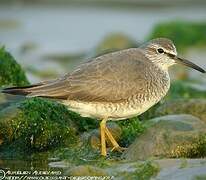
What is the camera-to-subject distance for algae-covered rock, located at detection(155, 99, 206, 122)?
39.5 feet

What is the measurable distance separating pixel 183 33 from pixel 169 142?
48.7ft

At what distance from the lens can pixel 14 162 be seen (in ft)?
32.6

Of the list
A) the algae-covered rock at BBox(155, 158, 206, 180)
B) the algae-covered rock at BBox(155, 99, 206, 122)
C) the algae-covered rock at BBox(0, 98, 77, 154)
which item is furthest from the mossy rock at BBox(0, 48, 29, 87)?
the algae-covered rock at BBox(155, 158, 206, 180)

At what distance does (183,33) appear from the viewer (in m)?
24.2

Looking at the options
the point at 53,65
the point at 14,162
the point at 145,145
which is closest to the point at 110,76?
the point at 145,145

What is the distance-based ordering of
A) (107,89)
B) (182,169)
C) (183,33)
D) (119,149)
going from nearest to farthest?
(182,169) < (107,89) < (119,149) < (183,33)

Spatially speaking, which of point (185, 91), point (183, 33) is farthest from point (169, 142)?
point (183, 33)

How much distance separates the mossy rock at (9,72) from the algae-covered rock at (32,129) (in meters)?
1.79

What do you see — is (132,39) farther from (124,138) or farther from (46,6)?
(124,138)

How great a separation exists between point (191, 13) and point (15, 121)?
2153 centimetres

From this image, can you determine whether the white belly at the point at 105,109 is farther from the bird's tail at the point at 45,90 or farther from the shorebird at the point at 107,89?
the bird's tail at the point at 45,90

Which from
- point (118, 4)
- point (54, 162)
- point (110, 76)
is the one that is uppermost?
point (118, 4)

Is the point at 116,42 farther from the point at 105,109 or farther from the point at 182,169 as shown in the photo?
the point at 182,169

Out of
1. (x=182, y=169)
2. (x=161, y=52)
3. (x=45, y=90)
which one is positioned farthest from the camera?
(x=161, y=52)
